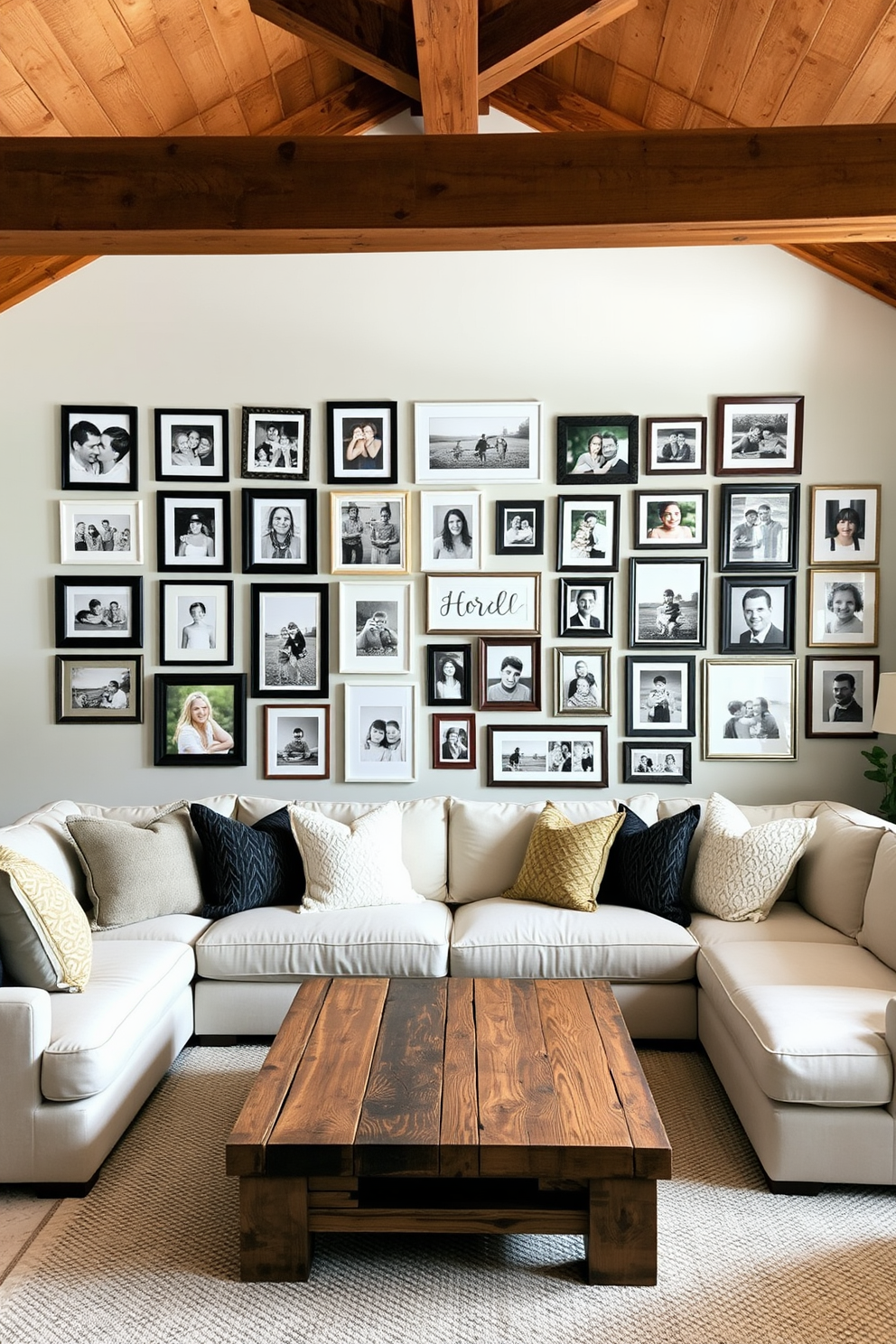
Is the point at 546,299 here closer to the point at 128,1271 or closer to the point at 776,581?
the point at 776,581

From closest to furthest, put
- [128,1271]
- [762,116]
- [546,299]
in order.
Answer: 1. [128,1271]
2. [762,116]
3. [546,299]

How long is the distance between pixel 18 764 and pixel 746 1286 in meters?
3.66

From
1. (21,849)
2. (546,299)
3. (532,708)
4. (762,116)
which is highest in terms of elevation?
(762,116)

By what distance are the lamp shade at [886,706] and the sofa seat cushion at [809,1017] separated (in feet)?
3.30

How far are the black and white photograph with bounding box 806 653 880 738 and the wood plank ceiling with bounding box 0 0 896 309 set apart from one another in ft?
5.33

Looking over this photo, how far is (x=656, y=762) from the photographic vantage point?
4.48 metres

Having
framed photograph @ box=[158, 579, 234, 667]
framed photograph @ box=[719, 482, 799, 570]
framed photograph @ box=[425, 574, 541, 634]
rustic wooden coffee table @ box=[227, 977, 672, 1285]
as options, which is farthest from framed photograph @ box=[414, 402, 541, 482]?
rustic wooden coffee table @ box=[227, 977, 672, 1285]

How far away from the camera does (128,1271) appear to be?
2.20 m

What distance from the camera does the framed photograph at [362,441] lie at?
175 inches

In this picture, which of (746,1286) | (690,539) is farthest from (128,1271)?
(690,539)

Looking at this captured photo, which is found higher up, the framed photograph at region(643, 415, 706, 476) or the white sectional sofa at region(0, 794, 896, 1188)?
the framed photograph at region(643, 415, 706, 476)

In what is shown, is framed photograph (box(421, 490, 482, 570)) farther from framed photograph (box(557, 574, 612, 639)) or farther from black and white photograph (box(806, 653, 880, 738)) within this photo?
black and white photograph (box(806, 653, 880, 738))

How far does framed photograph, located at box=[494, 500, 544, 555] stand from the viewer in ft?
14.6

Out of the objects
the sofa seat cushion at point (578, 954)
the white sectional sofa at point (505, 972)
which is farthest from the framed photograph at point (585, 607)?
the sofa seat cushion at point (578, 954)
